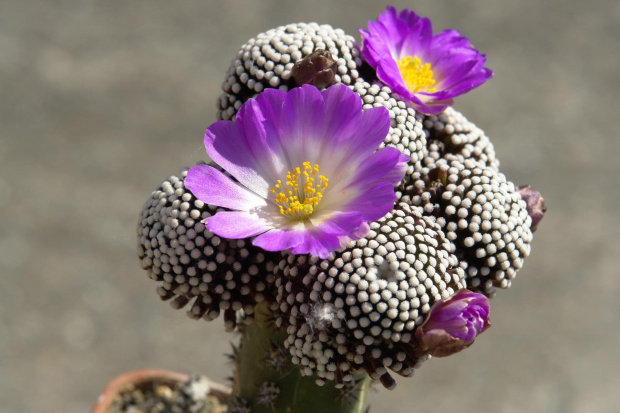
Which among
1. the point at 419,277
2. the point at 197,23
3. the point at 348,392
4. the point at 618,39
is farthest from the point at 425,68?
the point at 618,39

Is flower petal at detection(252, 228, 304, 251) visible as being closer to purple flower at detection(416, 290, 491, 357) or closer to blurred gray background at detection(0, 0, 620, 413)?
purple flower at detection(416, 290, 491, 357)

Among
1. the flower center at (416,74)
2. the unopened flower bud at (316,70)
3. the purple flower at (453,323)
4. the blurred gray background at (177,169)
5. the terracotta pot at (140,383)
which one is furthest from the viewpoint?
the blurred gray background at (177,169)

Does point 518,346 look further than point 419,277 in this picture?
Yes

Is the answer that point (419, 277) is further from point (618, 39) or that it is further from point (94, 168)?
point (618, 39)

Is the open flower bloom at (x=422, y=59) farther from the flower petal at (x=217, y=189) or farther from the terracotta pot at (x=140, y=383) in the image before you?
the terracotta pot at (x=140, y=383)

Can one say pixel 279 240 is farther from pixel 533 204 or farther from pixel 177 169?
pixel 177 169

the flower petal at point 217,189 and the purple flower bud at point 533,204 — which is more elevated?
the purple flower bud at point 533,204

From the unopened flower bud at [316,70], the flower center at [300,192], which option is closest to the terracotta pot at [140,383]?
the flower center at [300,192]
